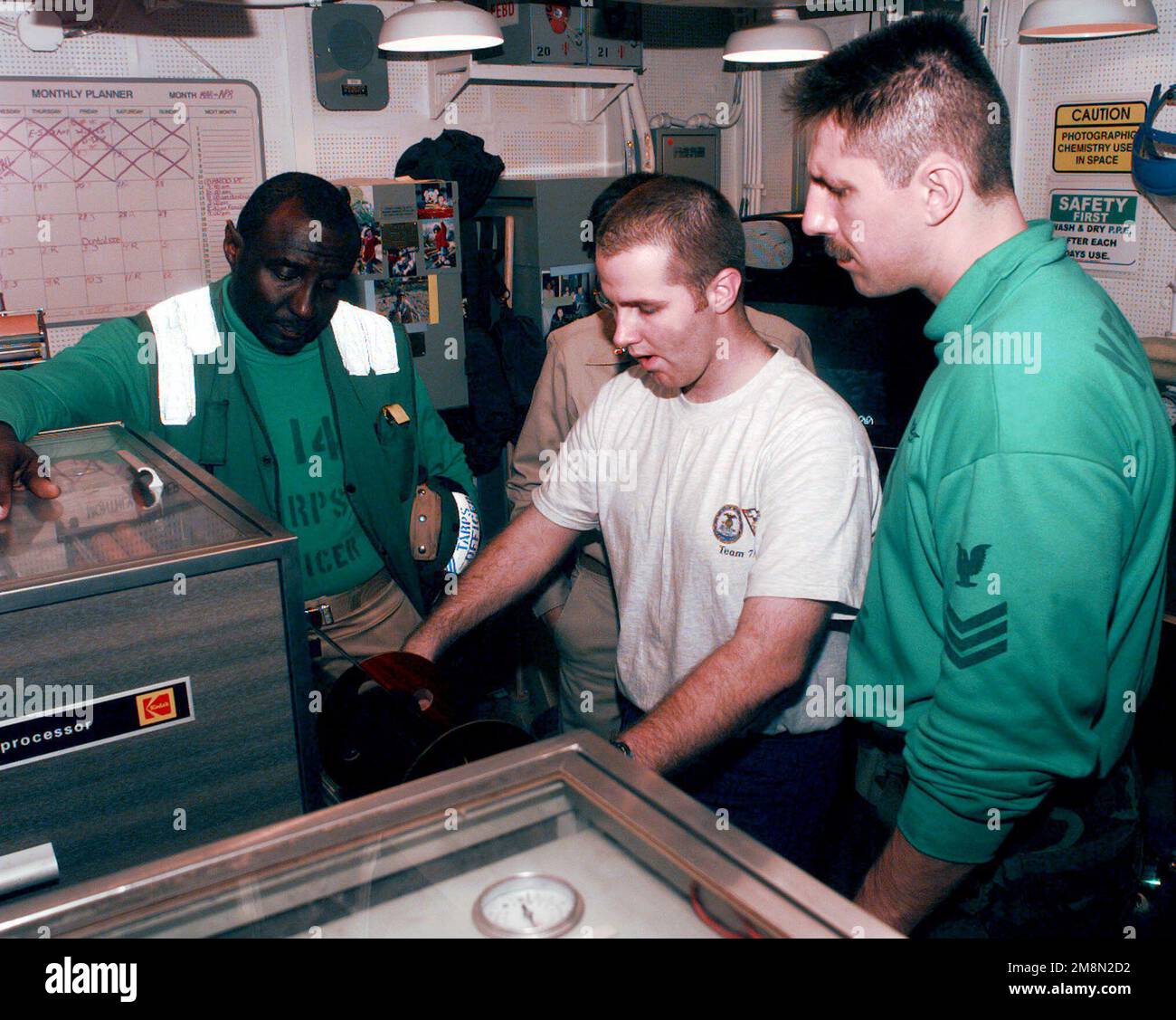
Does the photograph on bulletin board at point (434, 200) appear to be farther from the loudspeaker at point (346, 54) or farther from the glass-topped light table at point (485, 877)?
the glass-topped light table at point (485, 877)

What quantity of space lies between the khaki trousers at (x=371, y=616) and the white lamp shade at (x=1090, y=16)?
97.4 inches

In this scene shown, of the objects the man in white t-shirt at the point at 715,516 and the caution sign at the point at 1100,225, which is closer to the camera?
the man in white t-shirt at the point at 715,516

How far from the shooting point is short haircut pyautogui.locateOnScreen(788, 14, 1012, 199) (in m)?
1.34

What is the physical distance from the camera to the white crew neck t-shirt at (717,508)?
1.62m

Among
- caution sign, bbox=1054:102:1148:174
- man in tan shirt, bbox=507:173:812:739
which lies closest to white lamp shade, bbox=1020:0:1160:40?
caution sign, bbox=1054:102:1148:174

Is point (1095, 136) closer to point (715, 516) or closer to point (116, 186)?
point (715, 516)

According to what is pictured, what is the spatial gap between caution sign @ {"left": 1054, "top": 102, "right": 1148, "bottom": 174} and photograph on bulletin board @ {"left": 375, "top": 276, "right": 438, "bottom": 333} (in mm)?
2470

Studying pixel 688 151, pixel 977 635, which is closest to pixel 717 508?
pixel 977 635

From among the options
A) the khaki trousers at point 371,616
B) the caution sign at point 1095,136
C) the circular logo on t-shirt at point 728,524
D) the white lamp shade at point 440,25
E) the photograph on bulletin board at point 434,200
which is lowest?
the khaki trousers at point 371,616

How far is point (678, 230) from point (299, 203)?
929mm

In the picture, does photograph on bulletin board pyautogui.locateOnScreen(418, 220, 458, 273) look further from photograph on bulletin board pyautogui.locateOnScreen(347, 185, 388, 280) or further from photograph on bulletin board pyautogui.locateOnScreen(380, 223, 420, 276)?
photograph on bulletin board pyautogui.locateOnScreen(347, 185, 388, 280)

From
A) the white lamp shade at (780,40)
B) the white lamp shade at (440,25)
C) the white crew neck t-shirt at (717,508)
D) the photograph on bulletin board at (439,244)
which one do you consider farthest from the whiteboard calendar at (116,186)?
the white crew neck t-shirt at (717,508)
